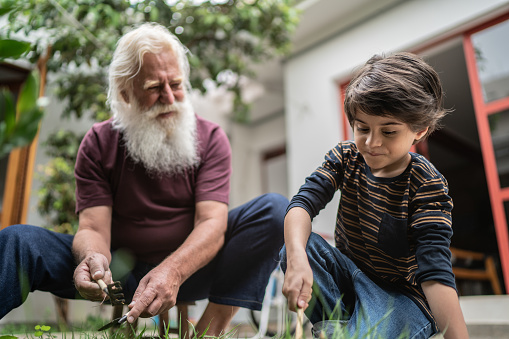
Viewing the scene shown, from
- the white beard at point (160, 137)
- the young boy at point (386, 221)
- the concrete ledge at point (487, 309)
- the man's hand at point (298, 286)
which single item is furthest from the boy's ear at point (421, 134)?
the concrete ledge at point (487, 309)

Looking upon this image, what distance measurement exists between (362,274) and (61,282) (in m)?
0.97

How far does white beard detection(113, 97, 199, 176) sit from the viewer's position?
1771 millimetres

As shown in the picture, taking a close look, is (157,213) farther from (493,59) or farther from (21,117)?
(493,59)

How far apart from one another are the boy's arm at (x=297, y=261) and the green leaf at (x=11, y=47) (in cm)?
72

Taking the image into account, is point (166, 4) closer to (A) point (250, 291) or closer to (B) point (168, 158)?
(B) point (168, 158)

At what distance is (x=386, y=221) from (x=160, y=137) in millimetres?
1004

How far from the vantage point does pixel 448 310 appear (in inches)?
41.8

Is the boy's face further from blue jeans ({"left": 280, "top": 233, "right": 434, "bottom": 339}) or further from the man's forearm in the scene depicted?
the man's forearm

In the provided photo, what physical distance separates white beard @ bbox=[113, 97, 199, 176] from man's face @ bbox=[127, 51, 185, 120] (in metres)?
0.02

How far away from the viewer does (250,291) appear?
158cm

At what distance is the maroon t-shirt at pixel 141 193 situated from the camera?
1654 mm

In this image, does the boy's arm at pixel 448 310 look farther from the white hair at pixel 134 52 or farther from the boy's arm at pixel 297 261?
the white hair at pixel 134 52

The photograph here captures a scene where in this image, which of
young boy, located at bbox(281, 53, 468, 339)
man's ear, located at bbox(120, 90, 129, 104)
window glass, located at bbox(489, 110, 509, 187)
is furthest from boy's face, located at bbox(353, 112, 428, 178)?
window glass, located at bbox(489, 110, 509, 187)

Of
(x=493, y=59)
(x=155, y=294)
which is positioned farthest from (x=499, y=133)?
(x=155, y=294)
